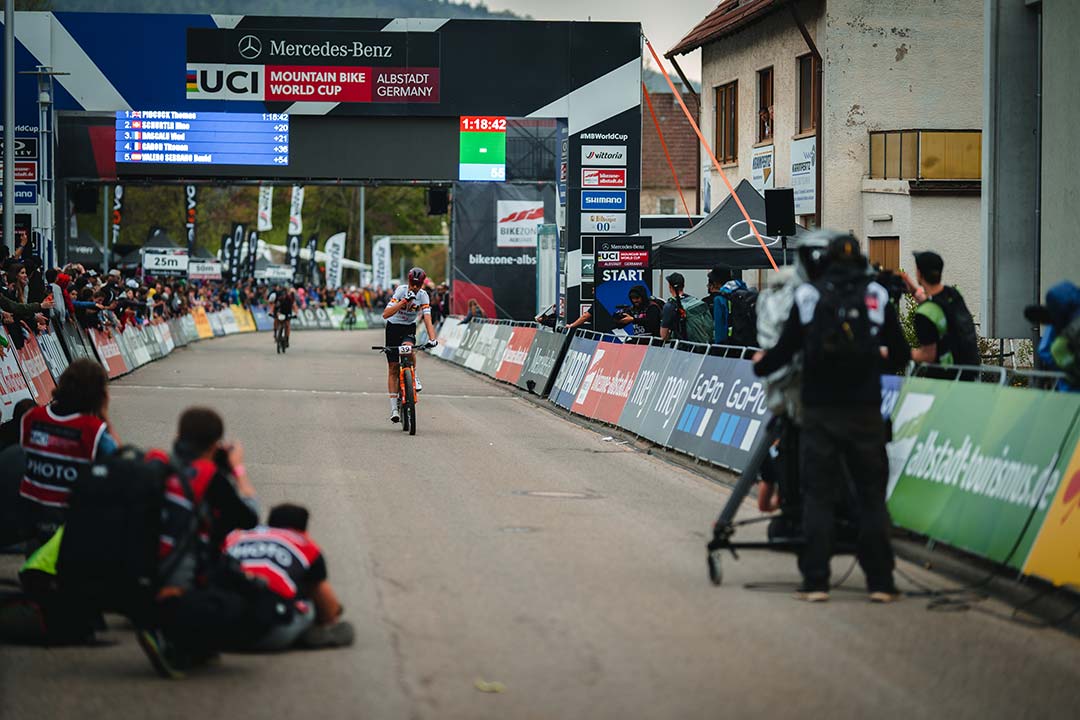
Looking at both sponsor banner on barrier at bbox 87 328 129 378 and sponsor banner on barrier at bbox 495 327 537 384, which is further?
sponsor banner on barrier at bbox 495 327 537 384

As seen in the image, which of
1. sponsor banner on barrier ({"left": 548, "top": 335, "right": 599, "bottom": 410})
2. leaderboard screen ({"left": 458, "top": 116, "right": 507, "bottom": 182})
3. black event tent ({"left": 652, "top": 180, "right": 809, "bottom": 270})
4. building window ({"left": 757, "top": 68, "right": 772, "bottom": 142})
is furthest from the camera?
building window ({"left": 757, "top": 68, "right": 772, "bottom": 142})

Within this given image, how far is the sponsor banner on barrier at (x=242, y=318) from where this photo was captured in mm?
67562

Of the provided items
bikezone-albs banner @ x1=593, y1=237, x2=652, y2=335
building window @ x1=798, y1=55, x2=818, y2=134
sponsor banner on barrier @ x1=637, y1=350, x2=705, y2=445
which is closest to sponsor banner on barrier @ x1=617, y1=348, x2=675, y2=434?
sponsor banner on barrier @ x1=637, y1=350, x2=705, y2=445

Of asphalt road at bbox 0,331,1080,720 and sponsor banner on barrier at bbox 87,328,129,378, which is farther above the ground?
sponsor banner on barrier at bbox 87,328,129,378

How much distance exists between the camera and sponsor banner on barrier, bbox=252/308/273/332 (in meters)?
72.4

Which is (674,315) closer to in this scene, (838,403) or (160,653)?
(838,403)

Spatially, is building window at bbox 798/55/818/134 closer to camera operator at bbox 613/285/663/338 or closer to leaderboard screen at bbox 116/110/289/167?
leaderboard screen at bbox 116/110/289/167

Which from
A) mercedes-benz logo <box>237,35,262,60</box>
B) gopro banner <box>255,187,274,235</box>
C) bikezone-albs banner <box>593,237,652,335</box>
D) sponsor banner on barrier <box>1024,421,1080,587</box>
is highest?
mercedes-benz logo <box>237,35,262,60</box>

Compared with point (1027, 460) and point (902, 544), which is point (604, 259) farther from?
point (1027, 460)

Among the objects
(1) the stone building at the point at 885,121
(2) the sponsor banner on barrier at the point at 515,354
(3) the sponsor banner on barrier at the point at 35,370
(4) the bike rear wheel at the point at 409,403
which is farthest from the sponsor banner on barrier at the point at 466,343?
(4) the bike rear wheel at the point at 409,403

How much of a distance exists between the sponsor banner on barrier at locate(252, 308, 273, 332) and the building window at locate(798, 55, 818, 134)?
42.3 m

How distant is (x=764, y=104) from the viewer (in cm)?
3600

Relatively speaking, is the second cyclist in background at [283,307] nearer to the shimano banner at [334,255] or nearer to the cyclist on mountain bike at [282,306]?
the cyclist on mountain bike at [282,306]

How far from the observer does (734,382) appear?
15.1m
